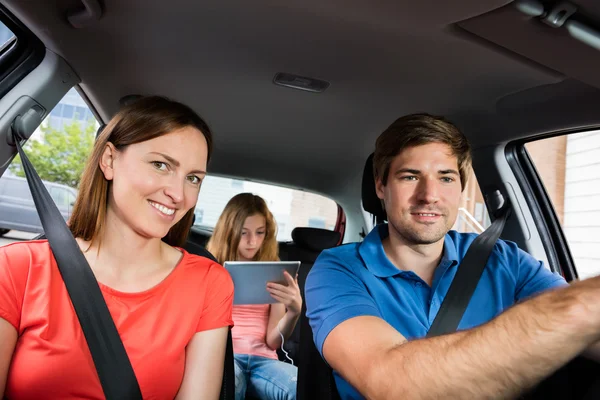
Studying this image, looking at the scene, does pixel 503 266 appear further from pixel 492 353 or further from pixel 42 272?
pixel 42 272

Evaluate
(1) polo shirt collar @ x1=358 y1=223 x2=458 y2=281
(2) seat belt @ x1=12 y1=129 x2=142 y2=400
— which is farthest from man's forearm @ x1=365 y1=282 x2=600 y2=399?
(2) seat belt @ x1=12 y1=129 x2=142 y2=400

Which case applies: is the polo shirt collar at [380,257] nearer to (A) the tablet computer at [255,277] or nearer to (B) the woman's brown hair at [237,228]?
(A) the tablet computer at [255,277]

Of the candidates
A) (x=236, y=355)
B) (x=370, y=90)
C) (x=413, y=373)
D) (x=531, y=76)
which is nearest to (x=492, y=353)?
(x=413, y=373)

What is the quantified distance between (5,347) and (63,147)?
136 cm

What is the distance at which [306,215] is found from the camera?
3.94m

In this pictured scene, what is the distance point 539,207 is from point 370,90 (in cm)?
119

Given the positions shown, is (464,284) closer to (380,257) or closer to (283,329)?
(380,257)

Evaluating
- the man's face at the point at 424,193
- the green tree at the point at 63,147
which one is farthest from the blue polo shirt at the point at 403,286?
the green tree at the point at 63,147

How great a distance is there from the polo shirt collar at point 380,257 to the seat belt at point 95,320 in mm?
830

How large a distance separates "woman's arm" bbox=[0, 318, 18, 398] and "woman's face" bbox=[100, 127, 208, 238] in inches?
16.5

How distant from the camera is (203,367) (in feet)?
4.72

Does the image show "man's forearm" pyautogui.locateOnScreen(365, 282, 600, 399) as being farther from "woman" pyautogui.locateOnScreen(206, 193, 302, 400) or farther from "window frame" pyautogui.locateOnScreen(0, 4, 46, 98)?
"window frame" pyautogui.locateOnScreen(0, 4, 46, 98)

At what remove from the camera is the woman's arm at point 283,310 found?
255cm

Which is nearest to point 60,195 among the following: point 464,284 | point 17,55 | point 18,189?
point 18,189
